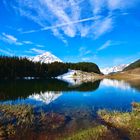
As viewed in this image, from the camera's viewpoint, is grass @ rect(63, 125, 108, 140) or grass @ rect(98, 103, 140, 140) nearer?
grass @ rect(63, 125, 108, 140)

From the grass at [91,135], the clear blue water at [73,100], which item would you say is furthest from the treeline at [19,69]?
the grass at [91,135]

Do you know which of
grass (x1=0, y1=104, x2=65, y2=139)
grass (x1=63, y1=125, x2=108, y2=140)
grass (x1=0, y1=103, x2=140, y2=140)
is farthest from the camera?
grass (x1=0, y1=104, x2=65, y2=139)

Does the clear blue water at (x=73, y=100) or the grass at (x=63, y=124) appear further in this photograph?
the clear blue water at (x=73, y=100)

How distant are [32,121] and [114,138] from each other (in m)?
11.1

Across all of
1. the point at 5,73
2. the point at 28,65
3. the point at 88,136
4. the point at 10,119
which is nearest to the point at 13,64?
the point at 5,73

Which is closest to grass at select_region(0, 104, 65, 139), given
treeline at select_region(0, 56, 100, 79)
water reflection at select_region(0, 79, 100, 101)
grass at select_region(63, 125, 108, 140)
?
grass at select_region(63, 125, 108, 140)

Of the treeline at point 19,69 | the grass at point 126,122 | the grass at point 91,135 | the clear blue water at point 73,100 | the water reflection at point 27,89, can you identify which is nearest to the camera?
the grass at point 91,135

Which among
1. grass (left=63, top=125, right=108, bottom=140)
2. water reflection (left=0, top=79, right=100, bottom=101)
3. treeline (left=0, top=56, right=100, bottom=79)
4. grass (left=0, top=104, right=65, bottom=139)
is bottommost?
grass (left=63, top=125, right=108, bottom=140)

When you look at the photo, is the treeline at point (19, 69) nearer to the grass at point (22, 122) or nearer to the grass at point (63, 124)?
the grass at point (22, 122)

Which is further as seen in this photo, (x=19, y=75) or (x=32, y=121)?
(x=19, y=75)

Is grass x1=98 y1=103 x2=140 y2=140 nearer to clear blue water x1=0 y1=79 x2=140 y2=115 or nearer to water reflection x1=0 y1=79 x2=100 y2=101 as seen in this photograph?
clear blue water x1=0 y1=79 x2=140 y2=115

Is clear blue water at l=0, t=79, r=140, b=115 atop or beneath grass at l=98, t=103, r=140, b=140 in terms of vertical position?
atop

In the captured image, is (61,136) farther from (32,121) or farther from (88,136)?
(32,121)

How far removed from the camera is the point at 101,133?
83.0 feet
